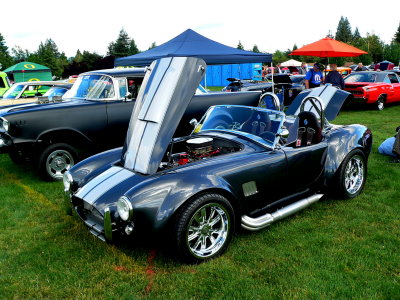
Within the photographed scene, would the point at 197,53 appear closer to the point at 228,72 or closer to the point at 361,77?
the point at 361,77

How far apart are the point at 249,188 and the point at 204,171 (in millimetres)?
519

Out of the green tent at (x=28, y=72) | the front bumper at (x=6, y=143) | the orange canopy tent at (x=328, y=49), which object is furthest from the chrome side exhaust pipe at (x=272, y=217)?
the green tent at (x=28, y=72)

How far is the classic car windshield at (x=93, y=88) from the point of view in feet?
21.7

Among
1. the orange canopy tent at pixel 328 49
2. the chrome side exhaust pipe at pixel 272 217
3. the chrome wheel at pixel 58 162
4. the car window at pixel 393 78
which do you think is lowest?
the chrome side exhaust pipe at pixel 272 217

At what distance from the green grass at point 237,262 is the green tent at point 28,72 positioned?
22701 mm

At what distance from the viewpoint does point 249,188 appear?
141 inches

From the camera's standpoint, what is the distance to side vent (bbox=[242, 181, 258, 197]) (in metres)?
3.55

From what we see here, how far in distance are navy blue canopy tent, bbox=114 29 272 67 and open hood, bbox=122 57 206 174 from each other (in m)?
6.32

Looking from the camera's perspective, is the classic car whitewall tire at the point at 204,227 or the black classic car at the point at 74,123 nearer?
the classic car whitewall tire at the point at 204,227

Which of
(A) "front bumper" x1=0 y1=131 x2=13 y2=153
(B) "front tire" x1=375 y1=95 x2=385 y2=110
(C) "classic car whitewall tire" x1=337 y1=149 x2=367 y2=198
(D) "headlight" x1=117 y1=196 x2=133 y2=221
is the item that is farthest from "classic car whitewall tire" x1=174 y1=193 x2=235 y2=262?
(B) "front tire" x1=375 y1=95 x2=385 y2=110

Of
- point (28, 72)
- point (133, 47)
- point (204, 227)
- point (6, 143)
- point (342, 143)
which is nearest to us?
point (204, 227)

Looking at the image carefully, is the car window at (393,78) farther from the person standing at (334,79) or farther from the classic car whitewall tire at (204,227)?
the classic car whitewall tire at (204,227)

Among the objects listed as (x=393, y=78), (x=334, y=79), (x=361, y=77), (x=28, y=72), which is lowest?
(x=393, y=78)

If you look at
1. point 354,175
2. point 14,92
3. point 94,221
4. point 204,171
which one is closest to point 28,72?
point 14,92
